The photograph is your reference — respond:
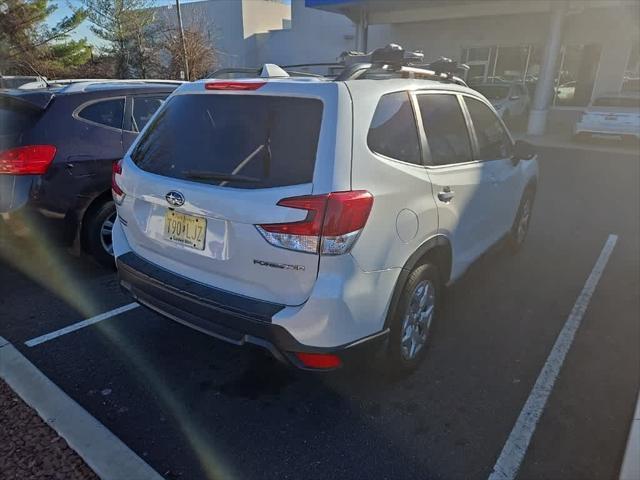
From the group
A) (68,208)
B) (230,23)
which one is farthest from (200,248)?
(230,23)

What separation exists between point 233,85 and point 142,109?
2359 mm

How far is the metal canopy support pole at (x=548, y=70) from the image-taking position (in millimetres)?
14188

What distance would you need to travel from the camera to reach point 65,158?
12.0 ft

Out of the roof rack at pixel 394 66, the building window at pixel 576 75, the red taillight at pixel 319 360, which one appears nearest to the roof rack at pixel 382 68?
the roof rack at pixel 394 66

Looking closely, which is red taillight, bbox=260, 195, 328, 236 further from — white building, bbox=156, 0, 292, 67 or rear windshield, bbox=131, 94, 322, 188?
white building, bbox=156, 0, 292, 67

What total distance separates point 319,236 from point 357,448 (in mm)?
1163

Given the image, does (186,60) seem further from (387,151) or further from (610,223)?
(387,151)

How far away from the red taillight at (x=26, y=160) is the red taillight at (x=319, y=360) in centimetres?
279

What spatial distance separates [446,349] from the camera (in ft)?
10.6

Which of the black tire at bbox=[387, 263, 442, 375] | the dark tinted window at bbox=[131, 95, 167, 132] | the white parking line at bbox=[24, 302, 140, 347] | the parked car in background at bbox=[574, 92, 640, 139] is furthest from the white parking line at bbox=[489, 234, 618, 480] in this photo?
the parked car in background at bbox=[574, 92, 640, 139]

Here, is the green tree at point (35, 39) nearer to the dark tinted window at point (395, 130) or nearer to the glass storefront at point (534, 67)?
the glass storefront at point (534, 67)

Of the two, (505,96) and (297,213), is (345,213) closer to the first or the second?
(297,213)

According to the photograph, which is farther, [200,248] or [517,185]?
[517,185]

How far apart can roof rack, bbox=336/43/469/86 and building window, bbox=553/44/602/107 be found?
1666cm
